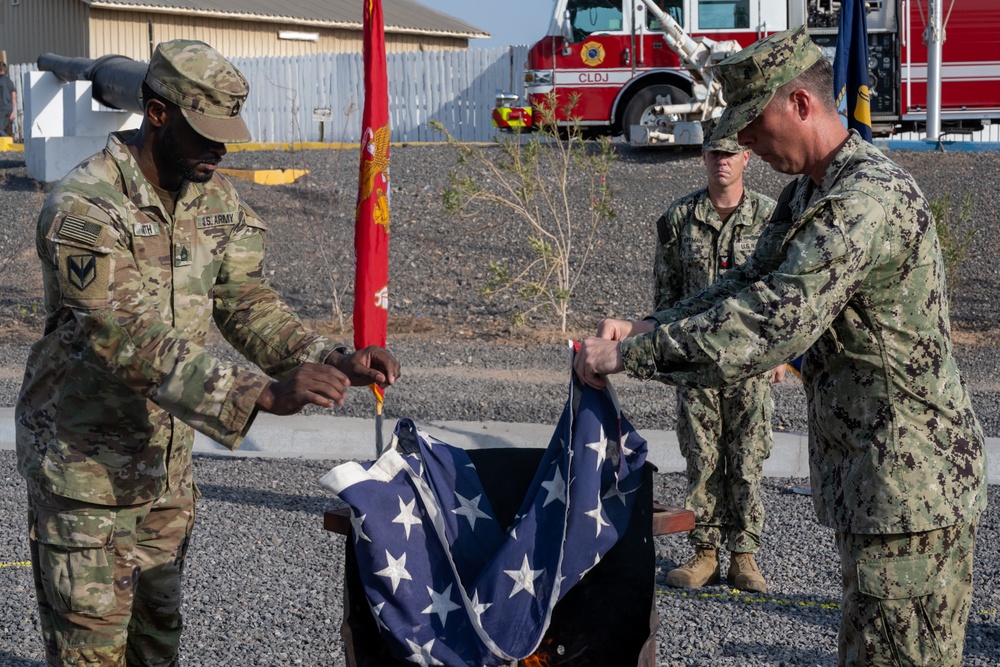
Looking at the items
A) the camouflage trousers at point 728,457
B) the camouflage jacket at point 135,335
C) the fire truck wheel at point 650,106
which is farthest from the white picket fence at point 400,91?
the camouflage jacket at point 135,335

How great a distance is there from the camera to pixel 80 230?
10.0 ft

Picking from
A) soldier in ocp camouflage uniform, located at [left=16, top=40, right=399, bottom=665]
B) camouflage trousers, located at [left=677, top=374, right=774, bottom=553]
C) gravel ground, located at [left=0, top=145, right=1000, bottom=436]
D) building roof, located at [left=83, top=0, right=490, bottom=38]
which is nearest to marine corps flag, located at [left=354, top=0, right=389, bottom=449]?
camouflage trousers, located at [left=677, top=374, right=774, bottom=553]

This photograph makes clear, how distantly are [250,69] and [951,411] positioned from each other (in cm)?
2520

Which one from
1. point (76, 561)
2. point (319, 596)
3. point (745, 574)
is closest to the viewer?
point (76, 561)

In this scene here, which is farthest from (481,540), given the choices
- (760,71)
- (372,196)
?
(372,196)

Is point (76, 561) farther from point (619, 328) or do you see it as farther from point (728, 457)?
point (728, 457)

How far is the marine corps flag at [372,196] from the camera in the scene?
22.0 feet

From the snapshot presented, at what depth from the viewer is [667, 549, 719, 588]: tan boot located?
540 cm

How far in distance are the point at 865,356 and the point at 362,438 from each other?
230 inches

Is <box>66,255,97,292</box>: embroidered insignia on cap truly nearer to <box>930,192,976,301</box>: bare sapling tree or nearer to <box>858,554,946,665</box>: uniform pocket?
<box>858,554,946,665</box>: uniform pocket

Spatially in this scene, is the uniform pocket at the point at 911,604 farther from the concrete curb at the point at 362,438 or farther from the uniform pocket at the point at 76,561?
the concrete curb at the point at 362,438

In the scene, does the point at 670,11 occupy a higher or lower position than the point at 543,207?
higher

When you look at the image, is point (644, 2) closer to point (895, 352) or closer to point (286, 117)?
point (286, 117)

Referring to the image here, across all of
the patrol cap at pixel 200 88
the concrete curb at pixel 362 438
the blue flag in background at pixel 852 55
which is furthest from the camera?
the concrete curb at pixel 362 438
